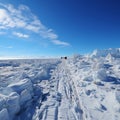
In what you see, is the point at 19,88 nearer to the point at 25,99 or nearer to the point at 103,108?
the point at 25,99

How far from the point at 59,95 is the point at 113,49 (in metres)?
58.9

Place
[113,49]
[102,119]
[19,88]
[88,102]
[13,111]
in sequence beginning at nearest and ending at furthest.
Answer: [102,119], [13,111], [88,102], [19,88], [113,49]

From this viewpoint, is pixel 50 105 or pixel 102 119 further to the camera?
pixel 50 105

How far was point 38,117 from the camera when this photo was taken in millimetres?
4828

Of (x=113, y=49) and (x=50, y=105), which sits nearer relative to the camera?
(x=50, y=105)

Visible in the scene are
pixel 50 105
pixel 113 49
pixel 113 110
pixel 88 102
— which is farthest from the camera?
pixel 113 49

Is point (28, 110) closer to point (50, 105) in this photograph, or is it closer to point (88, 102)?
point (50, 105)

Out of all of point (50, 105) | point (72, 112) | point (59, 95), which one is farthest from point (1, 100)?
point (59, 95)

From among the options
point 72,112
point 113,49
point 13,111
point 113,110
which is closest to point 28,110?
point 13,111

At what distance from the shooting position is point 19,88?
721cm

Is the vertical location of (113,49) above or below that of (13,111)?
above

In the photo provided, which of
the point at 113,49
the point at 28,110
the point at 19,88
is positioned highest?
the point at 113,49

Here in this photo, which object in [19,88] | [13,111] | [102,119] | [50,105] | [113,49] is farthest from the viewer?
[113,49]

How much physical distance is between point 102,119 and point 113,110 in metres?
0.92
